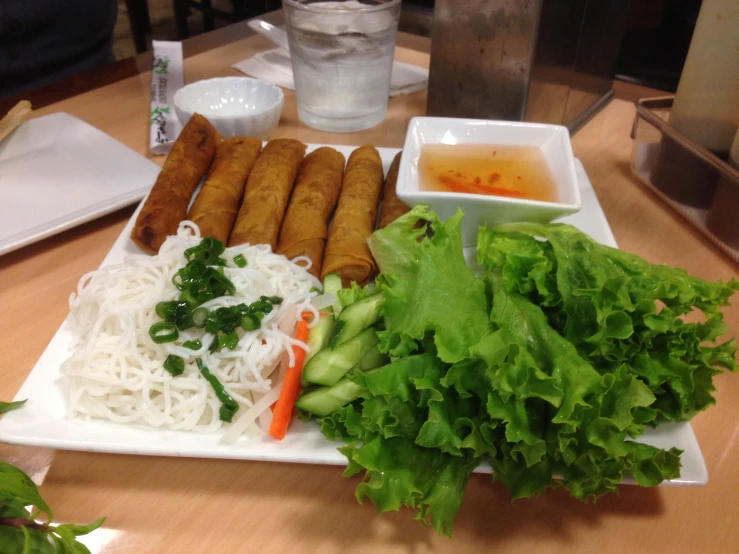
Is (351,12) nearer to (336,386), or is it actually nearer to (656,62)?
(336,386)

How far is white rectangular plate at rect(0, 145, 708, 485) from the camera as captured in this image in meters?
1.22

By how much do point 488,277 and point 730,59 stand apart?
1.44 m

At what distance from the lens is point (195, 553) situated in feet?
3.91

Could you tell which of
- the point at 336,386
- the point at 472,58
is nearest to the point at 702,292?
the point at 336,386

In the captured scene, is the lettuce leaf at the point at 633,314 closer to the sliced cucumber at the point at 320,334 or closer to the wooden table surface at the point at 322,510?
the wooden table surface at the point at 322,510

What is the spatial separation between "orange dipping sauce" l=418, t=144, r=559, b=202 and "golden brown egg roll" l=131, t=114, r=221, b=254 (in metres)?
0.88

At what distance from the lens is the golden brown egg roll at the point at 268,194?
1.94 meters

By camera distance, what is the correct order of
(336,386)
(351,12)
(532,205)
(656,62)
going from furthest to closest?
(656,62), (351,12), (532,205), (336,386)

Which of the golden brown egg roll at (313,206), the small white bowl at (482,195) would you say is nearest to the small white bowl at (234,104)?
the golden brown egg roll at (313,206)

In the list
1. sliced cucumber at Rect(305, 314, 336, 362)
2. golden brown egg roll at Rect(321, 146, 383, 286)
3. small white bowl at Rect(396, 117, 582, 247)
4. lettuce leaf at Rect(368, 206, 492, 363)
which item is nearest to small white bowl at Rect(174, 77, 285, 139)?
golden brown egg roll at Rect(321, 146, 383, 286)

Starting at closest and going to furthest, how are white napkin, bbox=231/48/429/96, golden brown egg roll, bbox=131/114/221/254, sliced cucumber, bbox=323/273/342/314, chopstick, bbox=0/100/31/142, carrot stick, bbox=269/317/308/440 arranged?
carrot stick, bbox=269/317/308/440 < sliced cucumber, bbox=323/273/342/314 < golden brown egg roll, bbox=131/114/221/254 < chopstick, bbox=0/100/31/142 < white napkin, bbox=231/48/429/96

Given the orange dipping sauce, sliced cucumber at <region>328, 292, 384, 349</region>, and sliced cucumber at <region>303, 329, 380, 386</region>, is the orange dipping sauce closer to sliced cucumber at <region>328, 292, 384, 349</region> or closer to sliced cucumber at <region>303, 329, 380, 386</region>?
sliced cucumber at <region>328, 292, 384, 349</region>

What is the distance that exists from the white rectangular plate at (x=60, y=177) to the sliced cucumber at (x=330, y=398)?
1.29 m

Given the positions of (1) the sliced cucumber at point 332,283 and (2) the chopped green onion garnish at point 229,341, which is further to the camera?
(1) the sliced cucumber at point 332,283
